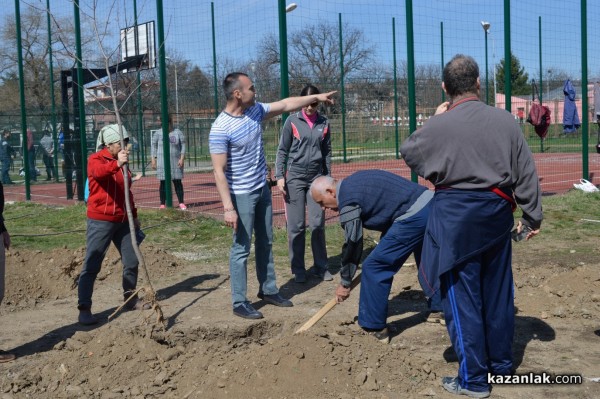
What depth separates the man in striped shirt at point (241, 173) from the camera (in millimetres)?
5926

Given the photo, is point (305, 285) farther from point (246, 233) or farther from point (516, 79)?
point (516, 79)

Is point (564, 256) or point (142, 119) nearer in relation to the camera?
point (564, 256)

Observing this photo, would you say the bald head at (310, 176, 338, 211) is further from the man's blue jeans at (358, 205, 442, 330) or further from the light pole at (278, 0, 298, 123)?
the light pole at (278, 0, 298, 123)

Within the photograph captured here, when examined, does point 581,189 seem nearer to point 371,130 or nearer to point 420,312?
point 371,130

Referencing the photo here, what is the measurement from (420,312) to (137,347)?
2423 mm

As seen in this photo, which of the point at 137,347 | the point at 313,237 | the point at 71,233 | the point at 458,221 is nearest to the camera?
the point at 458,221

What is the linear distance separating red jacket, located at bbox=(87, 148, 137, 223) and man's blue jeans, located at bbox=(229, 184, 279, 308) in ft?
2.97

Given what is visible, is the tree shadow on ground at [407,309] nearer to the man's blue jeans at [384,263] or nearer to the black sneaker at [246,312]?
the man's blue jeans at [384,263]

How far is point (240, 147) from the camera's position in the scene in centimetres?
600

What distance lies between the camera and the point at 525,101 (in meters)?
22.5

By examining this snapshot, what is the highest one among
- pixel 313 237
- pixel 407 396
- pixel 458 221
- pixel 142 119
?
pixel 142 119

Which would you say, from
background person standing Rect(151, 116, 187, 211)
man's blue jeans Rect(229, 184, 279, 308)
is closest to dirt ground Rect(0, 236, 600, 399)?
man's blue jeans Rect(229, 184, 279, 308)

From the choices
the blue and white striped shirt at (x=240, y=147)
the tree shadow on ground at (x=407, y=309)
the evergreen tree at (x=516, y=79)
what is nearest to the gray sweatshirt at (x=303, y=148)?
the blue and white striped shirt at (x=240, y=147)

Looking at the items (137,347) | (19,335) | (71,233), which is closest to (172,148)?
(71,233)
